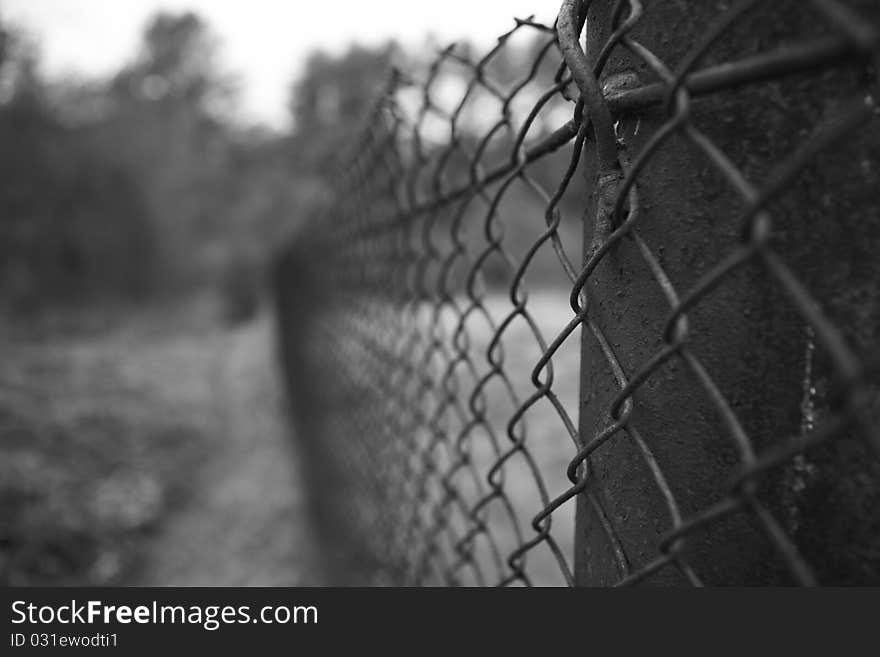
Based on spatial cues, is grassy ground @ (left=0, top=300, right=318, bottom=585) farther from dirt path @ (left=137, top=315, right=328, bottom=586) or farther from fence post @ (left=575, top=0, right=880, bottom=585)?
fence post @ (left=575, top=0, right=880, bottom=585)

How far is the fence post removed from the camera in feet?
1.32

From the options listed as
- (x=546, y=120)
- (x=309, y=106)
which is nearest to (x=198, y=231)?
(x=309, y=106)

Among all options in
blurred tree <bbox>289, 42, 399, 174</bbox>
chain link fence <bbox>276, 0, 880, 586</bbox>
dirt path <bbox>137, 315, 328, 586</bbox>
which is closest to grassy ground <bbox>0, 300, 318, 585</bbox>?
dirt path <bbox>137, 315, 328, 586</bbox>

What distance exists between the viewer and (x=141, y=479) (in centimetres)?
517

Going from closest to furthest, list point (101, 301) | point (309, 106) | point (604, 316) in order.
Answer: point (604, 316)
point (101, 301)
point (309, 106)

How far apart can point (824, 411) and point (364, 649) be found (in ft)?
2.14

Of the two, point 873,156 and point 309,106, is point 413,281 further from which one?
point 309,106

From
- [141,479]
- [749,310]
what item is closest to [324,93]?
[141,479]

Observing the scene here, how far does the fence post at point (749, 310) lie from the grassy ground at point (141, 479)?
3.61 metres

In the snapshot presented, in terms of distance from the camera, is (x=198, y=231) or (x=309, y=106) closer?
(x=198, y=231)

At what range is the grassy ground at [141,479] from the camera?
12.9ft

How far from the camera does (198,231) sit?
20.8m

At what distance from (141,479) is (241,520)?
1141 millimetres

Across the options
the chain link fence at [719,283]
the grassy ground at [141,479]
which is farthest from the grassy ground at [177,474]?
the chain link fence at [719,283]
